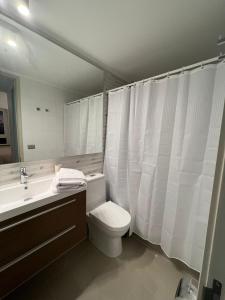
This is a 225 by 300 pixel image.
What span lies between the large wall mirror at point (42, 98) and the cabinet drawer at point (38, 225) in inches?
22.4

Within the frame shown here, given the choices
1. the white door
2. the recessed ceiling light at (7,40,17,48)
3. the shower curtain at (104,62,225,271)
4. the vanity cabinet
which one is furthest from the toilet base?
the recessed ceiling light at (7,40,17,48)

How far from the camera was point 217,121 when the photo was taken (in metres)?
1.15

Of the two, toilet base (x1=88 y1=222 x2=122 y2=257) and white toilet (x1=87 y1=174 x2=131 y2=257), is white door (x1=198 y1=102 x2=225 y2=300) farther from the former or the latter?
toilet base (x1=88 y1=222 x2=122 y2=257)

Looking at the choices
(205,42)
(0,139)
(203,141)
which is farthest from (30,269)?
(205,42)

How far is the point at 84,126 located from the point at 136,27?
1.18 m

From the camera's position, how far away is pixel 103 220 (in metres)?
1.55

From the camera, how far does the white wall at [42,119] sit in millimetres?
1380

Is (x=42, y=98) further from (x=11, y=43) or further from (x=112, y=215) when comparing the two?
(x=112, y=215)

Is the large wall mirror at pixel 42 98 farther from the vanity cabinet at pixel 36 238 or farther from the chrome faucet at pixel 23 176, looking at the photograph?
the vanity cabinet at pixel 36 238

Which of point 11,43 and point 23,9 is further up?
point 23,9

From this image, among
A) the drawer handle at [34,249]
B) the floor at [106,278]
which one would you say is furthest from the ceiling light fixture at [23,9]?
the floor at [106,278]

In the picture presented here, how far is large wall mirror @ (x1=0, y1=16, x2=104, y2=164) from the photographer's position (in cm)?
125

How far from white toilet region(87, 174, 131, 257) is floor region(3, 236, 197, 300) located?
0.11 m

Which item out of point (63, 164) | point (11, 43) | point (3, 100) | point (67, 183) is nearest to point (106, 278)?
point (67, 183)
